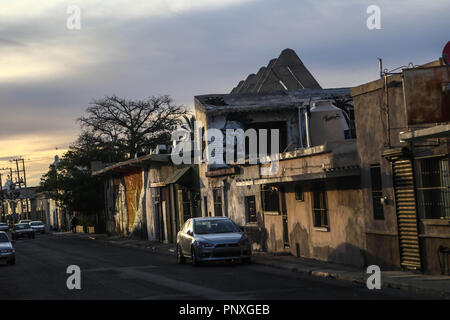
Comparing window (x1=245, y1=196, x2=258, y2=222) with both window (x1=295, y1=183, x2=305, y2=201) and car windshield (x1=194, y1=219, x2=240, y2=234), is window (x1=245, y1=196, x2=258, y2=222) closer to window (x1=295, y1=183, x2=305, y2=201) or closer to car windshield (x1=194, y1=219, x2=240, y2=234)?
window (x1=295, y1=183, x2=305, y2=201)

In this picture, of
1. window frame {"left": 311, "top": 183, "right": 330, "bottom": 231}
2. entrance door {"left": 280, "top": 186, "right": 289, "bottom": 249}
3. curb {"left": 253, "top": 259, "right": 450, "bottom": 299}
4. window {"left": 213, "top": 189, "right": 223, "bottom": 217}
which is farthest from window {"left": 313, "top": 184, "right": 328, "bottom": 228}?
window {"left": 213, "top": 189, "right": 223, "bottom": 217}

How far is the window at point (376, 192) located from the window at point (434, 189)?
6.39ft

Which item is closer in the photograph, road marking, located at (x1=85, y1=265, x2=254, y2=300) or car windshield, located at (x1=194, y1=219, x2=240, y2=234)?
road marking, located at (x1=85, y1=265, x2=254, y2=300)

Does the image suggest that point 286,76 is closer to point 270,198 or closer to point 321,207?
point 270,198

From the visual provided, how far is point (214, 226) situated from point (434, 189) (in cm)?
915

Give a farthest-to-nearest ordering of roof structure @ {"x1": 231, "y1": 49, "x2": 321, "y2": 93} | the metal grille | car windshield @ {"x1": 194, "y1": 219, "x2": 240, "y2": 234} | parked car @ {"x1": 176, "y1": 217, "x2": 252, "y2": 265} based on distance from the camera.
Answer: roof structure @ {"x1": 231, "y1": 49, "x2": 321, "y2": 93}, car windshield @ {"x1": 194, "y1": 219, "x2": 240, "y2": 234}, parked car @ {"x1": 176, "y1": 217, "x2": 252, "y2": 265}, the metal grille

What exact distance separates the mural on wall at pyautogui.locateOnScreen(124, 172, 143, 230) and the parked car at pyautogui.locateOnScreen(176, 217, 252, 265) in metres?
25.8

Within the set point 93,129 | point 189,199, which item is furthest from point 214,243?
point 93,129

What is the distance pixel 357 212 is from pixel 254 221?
970 cm

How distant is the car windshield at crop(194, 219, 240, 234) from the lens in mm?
24438

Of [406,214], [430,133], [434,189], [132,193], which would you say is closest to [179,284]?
[406,214]

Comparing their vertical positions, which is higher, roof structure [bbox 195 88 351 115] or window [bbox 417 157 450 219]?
roof structure [bbox 195 88 351 115]
